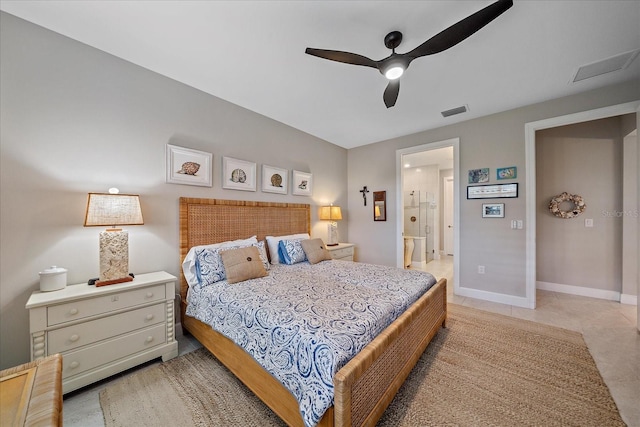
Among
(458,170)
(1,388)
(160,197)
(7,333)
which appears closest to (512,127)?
(458,170)

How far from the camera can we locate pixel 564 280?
3.86 meters

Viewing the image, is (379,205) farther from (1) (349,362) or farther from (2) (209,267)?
(1) (349,362)

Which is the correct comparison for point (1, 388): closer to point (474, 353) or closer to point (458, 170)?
point (474, 353)

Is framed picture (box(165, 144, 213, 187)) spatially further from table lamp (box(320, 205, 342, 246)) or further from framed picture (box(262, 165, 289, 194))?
table lamp (box(320, 205, 342, 246))

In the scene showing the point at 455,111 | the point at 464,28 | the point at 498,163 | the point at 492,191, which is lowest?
the point at 492,191

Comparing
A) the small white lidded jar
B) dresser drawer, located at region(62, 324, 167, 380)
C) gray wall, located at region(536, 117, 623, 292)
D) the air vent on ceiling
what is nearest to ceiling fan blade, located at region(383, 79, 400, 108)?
the air vent on ceiling

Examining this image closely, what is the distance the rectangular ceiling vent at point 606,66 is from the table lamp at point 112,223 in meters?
4.49

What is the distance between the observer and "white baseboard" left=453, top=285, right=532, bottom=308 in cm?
330

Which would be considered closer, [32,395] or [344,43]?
[32,395]

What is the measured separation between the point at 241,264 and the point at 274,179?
1604mm

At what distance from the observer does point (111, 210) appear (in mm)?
1974

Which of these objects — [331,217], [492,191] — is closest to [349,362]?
[331,217]

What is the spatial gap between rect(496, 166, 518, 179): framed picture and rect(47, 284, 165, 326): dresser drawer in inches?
171

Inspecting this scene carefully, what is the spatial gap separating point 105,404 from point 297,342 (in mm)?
1502
